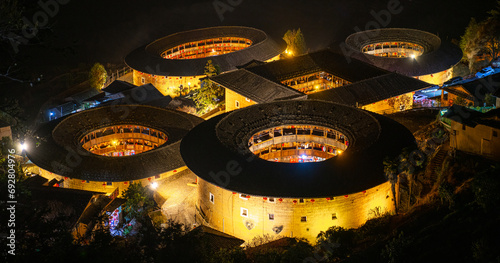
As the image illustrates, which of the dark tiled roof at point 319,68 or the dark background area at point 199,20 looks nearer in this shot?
the dark tiled roof at point 319,68

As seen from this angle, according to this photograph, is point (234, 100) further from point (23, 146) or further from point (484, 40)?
point (484, 40)

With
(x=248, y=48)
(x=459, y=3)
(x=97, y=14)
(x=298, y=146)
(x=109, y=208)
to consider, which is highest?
(x=97, y=14)

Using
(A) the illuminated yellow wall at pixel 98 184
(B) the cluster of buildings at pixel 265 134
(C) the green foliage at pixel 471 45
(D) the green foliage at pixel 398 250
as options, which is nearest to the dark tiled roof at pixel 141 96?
(B) the cluster of buildings at pixel 265 134

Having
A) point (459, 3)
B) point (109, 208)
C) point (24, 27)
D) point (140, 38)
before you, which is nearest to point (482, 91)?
point (109, 208)

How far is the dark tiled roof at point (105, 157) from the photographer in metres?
74.4

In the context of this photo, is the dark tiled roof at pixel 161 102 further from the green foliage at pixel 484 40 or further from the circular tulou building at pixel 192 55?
the green foliage at pixel 484 40

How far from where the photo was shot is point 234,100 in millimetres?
90688

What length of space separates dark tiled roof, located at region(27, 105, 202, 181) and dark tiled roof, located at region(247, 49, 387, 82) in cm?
1607

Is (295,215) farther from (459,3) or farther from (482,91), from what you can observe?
(459,3)

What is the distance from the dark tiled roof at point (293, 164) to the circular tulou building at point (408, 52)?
27162 millimetres

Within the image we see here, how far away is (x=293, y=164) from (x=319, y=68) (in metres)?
37.1

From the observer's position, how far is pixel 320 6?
160125 mm

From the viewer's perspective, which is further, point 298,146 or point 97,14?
point 97,14

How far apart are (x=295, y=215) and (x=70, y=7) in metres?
136
